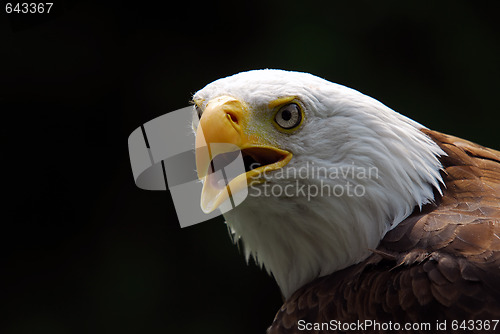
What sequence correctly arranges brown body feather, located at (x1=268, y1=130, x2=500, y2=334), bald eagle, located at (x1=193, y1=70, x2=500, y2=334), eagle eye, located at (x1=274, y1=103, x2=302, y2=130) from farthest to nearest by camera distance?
eagle eye, located at (x1=274, y1=103, x2=302, y2=130) → bald eagle, located at (x1=193, y1=70, x2=500, y2=334) → brown body feather, located at (x1=268, y1=130, x2=500, y2=334)

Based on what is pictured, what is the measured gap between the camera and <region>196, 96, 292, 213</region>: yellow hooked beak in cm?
207

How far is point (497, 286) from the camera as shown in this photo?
184 centimetres

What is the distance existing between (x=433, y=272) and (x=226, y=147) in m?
0.73

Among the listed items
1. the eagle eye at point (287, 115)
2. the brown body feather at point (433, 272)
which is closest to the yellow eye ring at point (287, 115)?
the eagle eye at point (287, 115)

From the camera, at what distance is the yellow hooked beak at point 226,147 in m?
2.07

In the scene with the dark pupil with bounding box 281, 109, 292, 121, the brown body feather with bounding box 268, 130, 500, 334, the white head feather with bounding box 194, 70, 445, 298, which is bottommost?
the brown body feather with bounding box 268, 130, 500, 334

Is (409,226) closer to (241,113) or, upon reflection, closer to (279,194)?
(279,194)

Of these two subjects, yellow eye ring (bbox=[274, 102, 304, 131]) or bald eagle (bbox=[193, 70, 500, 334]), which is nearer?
bald eagle (bbox=[193, 70, 500, 334])

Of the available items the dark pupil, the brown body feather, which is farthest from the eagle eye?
the brown body feather

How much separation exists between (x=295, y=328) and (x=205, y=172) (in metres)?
0.59

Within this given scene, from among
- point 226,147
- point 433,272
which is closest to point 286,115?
point 226,147

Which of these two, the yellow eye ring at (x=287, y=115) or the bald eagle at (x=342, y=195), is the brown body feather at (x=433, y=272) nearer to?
the bald eagle at (x=342, y=195)

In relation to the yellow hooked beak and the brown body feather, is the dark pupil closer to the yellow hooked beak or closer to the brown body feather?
the yellow hooked beak

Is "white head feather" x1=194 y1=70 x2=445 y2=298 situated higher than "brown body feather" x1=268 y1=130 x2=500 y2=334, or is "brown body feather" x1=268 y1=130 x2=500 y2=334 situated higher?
"white head feather" x1=194 y1=70 x2=445 y2=298
